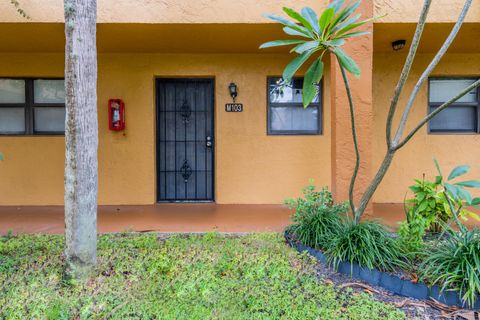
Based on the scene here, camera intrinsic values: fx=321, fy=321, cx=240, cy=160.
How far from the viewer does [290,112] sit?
5.71 meters

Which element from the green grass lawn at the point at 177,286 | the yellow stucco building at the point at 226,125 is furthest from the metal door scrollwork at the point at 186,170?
the green grass lawn at the point at 177,286

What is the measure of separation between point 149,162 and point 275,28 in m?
3.03

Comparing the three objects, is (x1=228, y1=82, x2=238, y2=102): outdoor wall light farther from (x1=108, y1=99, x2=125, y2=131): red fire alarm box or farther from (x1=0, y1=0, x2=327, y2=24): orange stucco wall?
(x1=108, y1=99, x2=125, y2=131): red fire alarm box

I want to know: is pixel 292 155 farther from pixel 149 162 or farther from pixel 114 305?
pixel 114 305

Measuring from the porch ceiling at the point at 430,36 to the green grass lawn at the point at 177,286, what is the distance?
3.24m

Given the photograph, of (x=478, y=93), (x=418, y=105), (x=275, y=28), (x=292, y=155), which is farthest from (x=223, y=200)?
(x=478, y=93)

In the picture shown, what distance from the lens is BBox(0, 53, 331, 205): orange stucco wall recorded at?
5.54 meters

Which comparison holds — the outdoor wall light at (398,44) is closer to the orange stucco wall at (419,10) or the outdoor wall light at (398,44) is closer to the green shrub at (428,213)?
the orange stucco wall at (419,10)

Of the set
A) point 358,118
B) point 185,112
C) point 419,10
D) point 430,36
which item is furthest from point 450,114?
point 185,112

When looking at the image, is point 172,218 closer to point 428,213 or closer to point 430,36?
point 428,213

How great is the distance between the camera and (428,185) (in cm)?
347

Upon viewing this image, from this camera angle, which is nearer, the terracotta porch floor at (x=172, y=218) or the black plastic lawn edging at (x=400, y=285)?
the black plastic lawn edging at (x=400, y=285)

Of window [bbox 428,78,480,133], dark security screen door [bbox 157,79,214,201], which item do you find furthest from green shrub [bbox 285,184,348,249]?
window [bbox 428,78,480,133]

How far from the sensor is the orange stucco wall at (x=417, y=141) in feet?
18.2
